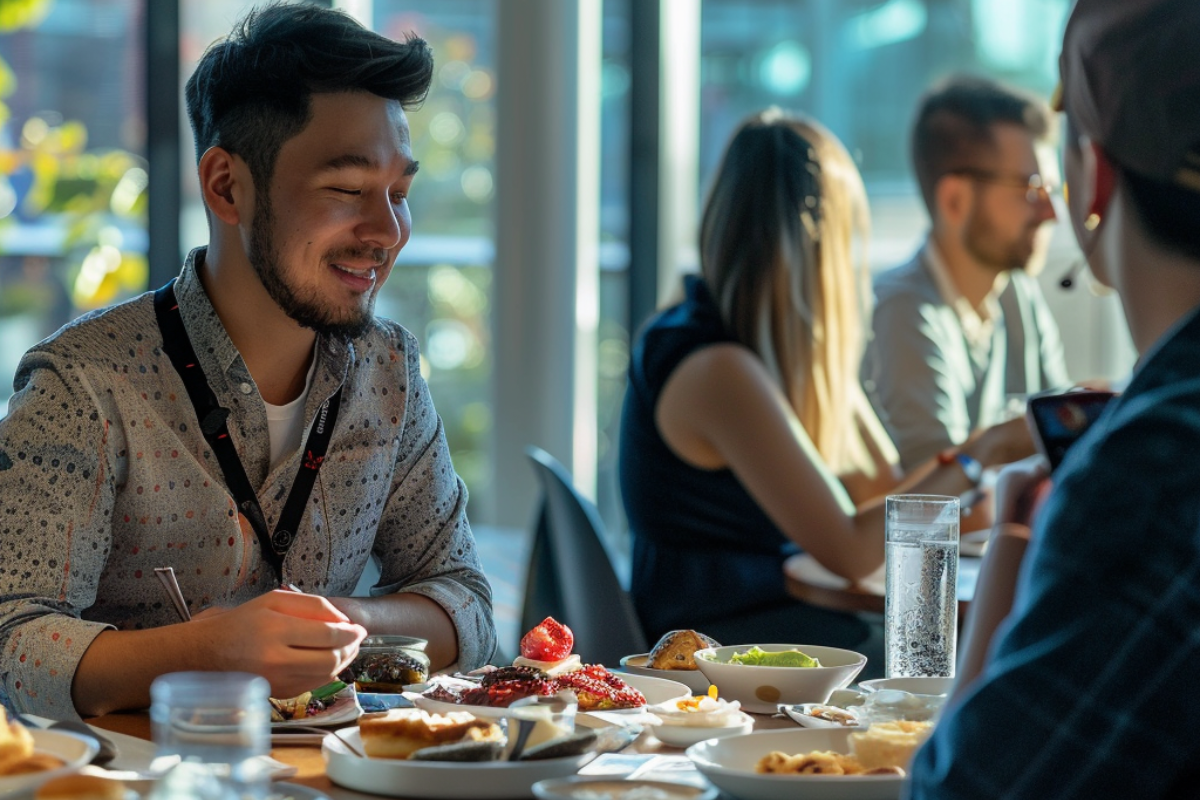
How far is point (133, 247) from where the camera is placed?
4664 millimetres

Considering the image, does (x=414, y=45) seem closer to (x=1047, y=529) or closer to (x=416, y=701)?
(x=416, y=701)

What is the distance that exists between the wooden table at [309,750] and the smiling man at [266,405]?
196 mm

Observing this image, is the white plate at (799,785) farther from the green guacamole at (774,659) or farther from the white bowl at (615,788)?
the green guacamole at (774,659)

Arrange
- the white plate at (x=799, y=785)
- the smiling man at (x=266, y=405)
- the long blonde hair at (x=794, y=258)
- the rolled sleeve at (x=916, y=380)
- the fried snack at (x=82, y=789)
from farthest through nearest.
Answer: the rolled sleeve at (x=916, y=380) → the long blonde hair at (x=794, y=258) → the smiling man at (x=266, y=405) → the white plate at (x=799, y=785) → the fried snack at (x=82, y=789)

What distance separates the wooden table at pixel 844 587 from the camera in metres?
2.35

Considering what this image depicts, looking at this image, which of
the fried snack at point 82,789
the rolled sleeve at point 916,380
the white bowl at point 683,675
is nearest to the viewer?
the fried snack at point 82,789

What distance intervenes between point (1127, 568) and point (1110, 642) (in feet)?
0.16

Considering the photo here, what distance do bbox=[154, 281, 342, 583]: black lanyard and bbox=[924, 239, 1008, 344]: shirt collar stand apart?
2.46 meters

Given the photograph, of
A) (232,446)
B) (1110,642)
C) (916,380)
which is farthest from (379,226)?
(916,380)

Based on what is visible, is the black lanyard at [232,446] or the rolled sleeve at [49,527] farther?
the black lanyard at [232,446]

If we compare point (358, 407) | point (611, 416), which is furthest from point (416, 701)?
point (611, 416)

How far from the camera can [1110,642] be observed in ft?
2.89

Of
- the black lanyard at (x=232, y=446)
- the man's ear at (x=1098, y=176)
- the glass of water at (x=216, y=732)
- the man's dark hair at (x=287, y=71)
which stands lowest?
the glass of water at (x=216, y=732)

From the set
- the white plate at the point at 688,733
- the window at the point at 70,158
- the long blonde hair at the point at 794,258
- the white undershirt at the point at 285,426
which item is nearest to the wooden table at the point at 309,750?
the white plate at the point at 688,733
